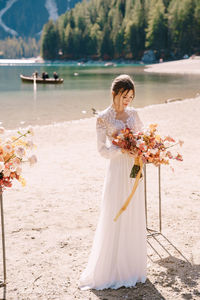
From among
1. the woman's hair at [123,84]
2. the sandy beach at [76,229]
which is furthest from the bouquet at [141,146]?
the sandy beach at [76,229]

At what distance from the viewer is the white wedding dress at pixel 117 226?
3773mm

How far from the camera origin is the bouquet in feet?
11.9

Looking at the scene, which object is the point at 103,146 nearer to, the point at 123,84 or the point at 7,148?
the point at 123,84

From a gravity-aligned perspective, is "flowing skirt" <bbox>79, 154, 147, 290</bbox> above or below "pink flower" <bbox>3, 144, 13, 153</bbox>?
below

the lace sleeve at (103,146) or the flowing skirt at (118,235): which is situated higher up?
the lace sleeve at (103,146)

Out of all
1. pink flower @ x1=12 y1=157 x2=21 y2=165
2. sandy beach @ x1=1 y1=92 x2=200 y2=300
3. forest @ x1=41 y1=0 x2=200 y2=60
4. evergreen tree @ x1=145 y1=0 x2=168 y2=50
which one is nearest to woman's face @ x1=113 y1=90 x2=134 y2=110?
pink flower @ x1=12 y1=157 x2=21 y2=165

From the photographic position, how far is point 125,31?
12294 centimetres

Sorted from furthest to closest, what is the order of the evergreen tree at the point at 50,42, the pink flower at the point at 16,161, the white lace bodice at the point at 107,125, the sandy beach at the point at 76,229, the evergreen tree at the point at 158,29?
the evergreen tree at the point at 50,42 < the evergreen tree at the point at 158,29 < the sandy beach at the point at 76,229 < the white lace bodice at the point at 107,125 < the pink flower at the point at 16,161

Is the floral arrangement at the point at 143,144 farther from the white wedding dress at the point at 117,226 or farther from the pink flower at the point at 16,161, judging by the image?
the pink flower at the point at 16,161

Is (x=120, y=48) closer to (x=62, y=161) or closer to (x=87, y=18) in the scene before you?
(x=87, y=18)

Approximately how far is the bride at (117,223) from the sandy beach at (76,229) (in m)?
0.17

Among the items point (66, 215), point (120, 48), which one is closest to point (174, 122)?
point (66, 215)

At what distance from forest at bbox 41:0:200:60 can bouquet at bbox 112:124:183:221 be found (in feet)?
350

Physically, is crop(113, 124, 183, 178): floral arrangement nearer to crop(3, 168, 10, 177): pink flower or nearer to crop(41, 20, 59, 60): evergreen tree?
crop(3, 168, 10, 177): pink flower
